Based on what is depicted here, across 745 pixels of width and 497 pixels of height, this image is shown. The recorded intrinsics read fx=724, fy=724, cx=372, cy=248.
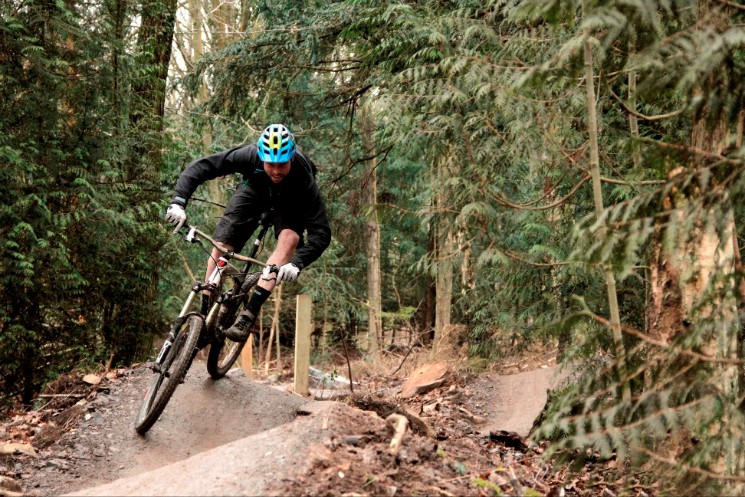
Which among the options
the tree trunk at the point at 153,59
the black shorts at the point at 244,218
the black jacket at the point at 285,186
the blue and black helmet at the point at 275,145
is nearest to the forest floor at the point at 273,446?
the black jacket at the point at 285,186

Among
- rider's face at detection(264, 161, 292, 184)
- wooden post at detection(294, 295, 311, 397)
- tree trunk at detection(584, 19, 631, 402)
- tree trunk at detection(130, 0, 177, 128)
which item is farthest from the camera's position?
tree trunk at detection(130, 0, 177, 128)

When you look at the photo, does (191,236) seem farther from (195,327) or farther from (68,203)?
(68,203)

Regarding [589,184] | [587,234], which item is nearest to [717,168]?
[587,234]

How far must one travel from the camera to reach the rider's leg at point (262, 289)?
21.8ft

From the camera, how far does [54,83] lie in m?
8.52

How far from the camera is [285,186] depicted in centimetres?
687

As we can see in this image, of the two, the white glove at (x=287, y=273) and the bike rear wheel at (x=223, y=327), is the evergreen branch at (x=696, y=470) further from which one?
the bike rear wheel at (x=223, y=327)

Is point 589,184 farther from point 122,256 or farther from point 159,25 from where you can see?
point 159,25

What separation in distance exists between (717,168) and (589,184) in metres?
4.74

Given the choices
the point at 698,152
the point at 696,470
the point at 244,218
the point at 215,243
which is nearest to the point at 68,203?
the point at 244,218

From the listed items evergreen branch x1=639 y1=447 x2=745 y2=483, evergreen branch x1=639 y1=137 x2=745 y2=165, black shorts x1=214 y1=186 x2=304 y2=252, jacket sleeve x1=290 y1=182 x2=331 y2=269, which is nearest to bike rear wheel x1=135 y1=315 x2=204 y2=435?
black shorts x1=214 y1=186 x2=304 y2=252

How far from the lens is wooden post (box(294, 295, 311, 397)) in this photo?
354 inches

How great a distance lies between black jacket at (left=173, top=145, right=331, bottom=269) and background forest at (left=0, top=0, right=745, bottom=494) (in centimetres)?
105

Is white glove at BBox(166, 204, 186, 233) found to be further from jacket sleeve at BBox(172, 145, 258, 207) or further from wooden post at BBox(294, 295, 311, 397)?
wooden post at BBox(294, 295, 311, 397)
